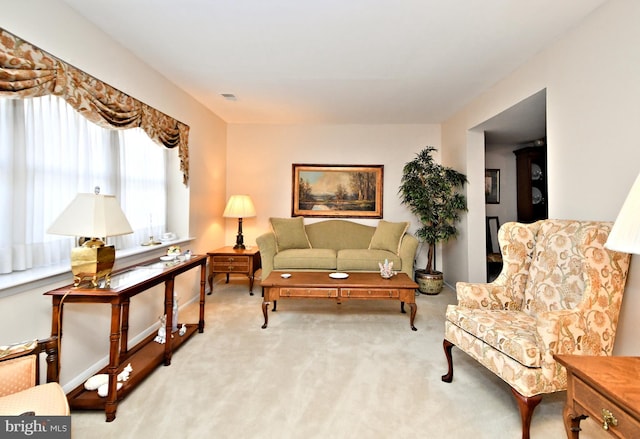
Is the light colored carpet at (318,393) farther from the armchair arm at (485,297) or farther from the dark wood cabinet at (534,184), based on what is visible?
the dark wood cabinet at (534,184)

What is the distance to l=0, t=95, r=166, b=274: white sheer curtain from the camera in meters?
1.71

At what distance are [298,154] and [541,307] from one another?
153 inches

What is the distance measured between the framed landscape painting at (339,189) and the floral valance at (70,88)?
2350 mm

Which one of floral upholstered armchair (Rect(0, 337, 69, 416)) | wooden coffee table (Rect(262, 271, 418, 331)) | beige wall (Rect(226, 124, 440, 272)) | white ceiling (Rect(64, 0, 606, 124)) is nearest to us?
floral upholstered armchair (Rect(0, 337, 69, 416))

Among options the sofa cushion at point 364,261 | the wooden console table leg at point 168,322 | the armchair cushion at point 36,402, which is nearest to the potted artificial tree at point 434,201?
the sofa cushion at point 364,261

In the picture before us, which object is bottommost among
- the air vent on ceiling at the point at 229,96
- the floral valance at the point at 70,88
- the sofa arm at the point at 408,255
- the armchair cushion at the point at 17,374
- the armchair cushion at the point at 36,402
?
the armchair cushion at the point at 36,402

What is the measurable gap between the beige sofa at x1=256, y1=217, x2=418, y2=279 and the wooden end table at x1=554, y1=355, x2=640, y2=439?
268 centimetres

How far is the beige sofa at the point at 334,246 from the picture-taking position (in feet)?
12.8

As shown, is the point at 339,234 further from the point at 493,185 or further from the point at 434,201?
the point at 493,185

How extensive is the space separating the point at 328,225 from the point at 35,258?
3525mm

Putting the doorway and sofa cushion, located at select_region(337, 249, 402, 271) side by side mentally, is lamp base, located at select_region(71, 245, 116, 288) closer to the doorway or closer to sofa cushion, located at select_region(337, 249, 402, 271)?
sofa cushion, located at select_region(337, 249, 402, 271)

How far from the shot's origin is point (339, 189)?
4.86 meters

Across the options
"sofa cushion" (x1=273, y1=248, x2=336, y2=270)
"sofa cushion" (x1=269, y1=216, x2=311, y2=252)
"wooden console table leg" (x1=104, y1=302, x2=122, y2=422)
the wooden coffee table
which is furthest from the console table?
"sofa cushion" (x1=269, y1=216, x2=311, y2=252)

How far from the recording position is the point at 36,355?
124cm
